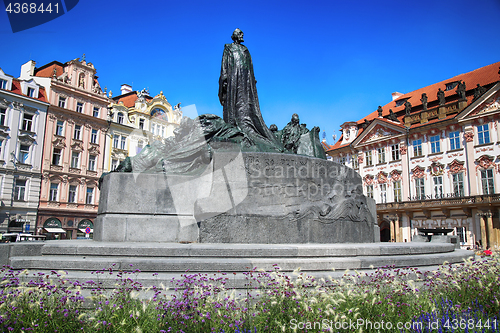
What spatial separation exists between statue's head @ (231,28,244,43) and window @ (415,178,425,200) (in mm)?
30462

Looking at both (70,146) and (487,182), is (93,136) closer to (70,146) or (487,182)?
(70,146)

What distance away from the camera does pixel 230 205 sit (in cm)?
866

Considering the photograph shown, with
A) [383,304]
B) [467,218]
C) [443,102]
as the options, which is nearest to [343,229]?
[383,304]

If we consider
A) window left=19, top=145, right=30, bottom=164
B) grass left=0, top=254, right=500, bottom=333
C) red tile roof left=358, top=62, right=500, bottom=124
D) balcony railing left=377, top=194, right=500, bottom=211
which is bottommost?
grass left=0, top=254, right=500, bottom=333

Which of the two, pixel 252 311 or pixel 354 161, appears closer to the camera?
pixel 252 311

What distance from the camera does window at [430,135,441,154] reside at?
3598cm

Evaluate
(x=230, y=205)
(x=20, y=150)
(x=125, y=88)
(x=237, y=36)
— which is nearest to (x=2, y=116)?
(x=20, y=150)

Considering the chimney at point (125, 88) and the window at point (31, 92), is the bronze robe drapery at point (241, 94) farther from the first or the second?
the chimney at point (125, 88)

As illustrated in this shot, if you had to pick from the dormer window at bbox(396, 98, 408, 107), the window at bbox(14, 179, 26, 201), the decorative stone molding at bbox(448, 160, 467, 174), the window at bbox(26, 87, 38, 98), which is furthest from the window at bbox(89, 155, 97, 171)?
the decorative stone molding at bbox(448, 160, 467, 174)

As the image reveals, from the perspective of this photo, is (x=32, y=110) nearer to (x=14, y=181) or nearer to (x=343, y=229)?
(x=14, y=181)

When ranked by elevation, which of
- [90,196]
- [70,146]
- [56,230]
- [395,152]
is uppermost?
[395,152]

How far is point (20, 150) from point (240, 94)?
29565mm

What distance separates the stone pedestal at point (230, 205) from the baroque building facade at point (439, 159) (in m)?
26.8

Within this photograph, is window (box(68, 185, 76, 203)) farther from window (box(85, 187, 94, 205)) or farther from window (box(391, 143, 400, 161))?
window (box(391, 143, 400, 161))
